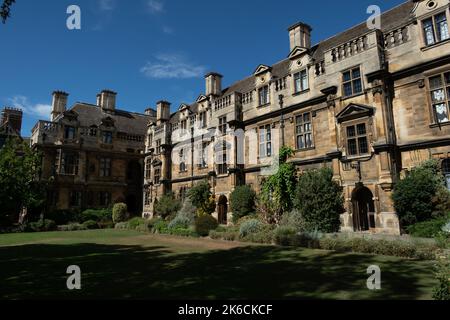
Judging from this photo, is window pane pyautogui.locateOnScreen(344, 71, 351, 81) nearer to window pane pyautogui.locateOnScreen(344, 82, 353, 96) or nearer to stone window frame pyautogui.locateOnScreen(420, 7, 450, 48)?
window pane pyautogui.locateOnScreen(344, 82, 353, 96)

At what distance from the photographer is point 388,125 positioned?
16.8 metres

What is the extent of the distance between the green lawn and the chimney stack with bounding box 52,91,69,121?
1250 inches

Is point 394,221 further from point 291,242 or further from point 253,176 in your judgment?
point 253,176

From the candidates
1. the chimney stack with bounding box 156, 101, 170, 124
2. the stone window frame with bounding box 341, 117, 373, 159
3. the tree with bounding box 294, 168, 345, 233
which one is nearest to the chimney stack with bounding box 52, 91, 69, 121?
the chimney stack with bounding box 156, 101, 170, 124

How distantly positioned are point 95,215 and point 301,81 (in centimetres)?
2647

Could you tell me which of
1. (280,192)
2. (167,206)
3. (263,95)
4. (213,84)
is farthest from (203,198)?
(213,84)

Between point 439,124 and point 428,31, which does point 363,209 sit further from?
point 428,31

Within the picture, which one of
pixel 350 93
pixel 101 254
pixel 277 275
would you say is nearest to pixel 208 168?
pixel 350 93

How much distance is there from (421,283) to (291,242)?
25.2 ft

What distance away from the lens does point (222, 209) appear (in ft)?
90.0

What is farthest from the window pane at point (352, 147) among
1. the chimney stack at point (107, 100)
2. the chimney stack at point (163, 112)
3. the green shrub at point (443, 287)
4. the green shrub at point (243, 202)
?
the chimney stack at point (107, 100)

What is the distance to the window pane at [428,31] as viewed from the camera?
16.2m

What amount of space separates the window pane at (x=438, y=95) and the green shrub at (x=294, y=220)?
9.18 m

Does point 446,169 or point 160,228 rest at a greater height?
point 446,169
